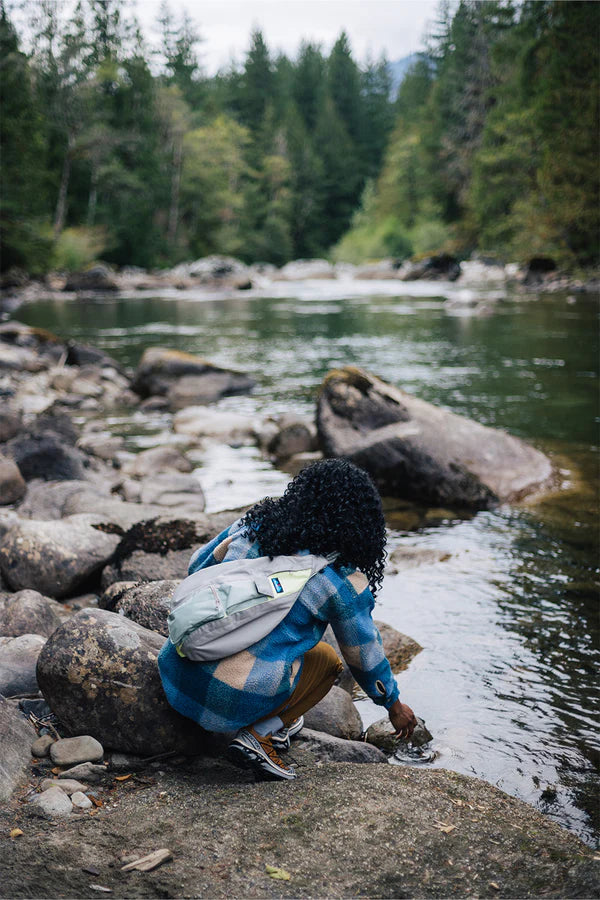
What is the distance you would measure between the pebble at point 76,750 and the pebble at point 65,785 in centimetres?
12

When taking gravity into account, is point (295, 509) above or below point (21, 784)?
above

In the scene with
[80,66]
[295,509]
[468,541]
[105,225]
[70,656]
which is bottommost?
[468,541]

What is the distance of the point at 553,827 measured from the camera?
2986 millimetres

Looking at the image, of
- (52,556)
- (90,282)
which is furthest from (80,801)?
(90,282)

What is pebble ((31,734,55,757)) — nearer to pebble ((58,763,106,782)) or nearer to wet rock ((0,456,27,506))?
pebble ((58,763,106,782))

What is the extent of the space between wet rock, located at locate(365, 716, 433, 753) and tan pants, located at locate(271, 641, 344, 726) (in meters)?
0.71

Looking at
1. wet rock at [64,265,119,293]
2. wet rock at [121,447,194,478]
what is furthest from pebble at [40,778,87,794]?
wet rock at [64,265,119,293]

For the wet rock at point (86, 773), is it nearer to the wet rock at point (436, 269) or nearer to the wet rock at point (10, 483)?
the wet rock at point (10, 483)

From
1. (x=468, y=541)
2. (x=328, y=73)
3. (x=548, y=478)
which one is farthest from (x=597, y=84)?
(x=328, y=73)

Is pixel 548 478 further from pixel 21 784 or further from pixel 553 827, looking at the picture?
pixel 21 784

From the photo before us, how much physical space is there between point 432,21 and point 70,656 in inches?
3031

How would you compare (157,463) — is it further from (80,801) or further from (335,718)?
(80,801)

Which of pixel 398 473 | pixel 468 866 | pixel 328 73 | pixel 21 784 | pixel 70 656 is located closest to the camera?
pixel 468 866

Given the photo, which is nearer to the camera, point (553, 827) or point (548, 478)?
point (553, 827)
